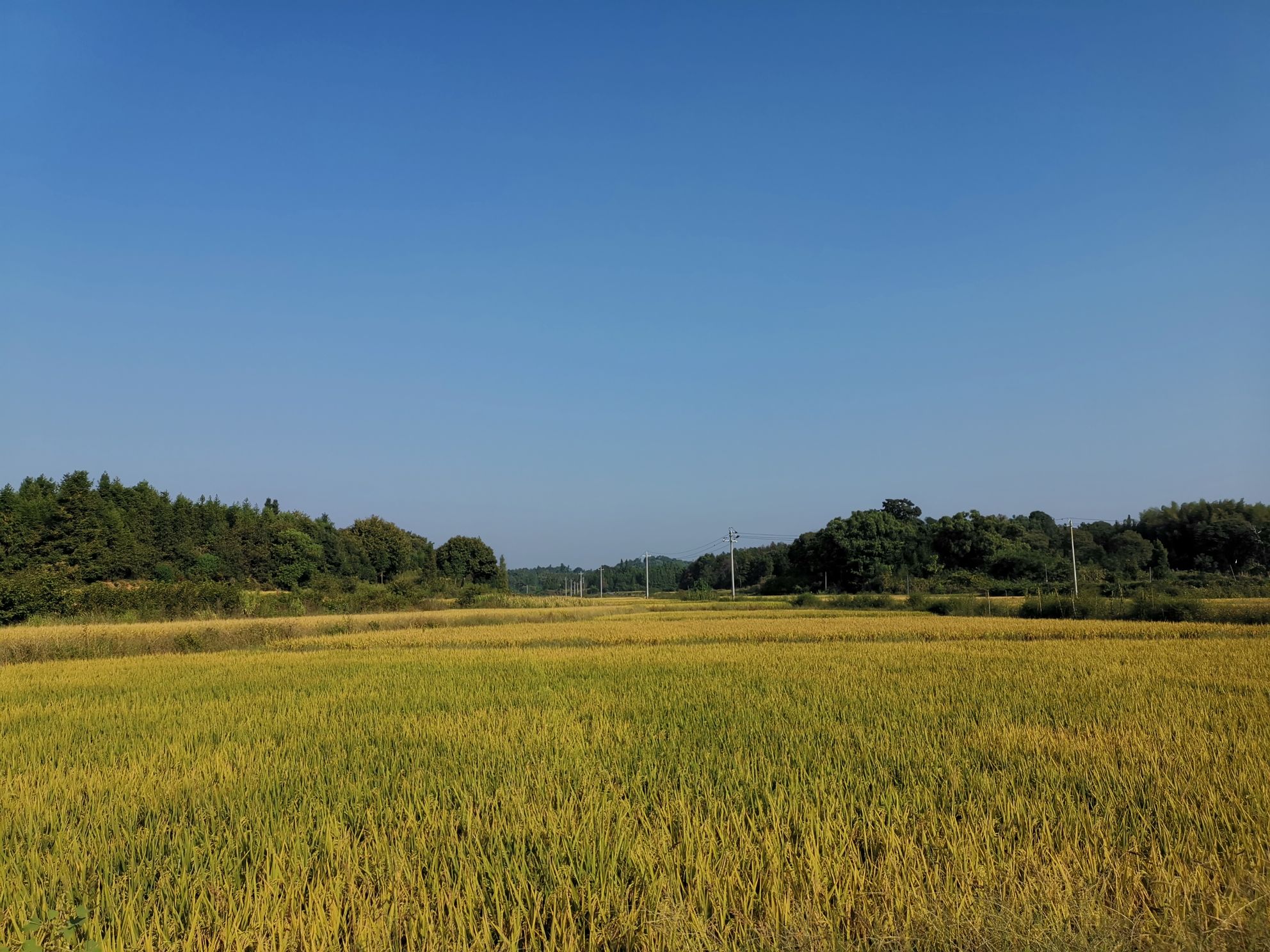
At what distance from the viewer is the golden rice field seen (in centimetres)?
279

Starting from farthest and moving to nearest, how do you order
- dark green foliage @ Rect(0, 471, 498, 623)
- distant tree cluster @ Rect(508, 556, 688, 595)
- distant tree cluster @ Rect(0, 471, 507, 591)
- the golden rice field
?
distant tree cluster @ Rect(508, 556, 688, 595), distant tree cluster @ Rect(0, 471, 507, 591), dark green foliage @ Rect(0, 471, 498, 623), the golden rice field

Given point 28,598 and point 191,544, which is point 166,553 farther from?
point 28,598

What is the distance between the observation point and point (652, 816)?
4180 mm

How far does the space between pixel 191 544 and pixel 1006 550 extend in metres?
72.4

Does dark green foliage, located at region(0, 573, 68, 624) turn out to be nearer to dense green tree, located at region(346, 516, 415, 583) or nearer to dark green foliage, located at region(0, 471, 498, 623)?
dark green foliage, located at region(0, 471, 498, 623)

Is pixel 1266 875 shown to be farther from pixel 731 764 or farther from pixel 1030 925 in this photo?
pixel 731 764

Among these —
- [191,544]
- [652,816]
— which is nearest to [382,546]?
[191,544]

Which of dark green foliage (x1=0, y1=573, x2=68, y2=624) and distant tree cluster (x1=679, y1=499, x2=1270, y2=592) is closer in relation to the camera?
dark green foliage (x1=0, y1=573, x2=68, y2=624)

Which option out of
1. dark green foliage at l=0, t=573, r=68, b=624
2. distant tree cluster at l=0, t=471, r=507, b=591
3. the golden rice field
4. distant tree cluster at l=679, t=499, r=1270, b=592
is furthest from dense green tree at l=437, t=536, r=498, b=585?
the golden rice field

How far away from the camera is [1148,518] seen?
7156 centimetres

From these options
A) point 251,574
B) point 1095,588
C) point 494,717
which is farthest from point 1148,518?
point 251,574

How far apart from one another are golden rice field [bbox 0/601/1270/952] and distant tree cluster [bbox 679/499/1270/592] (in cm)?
5093

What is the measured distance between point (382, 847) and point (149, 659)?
618 inches

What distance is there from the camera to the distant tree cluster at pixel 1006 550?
5622cm
